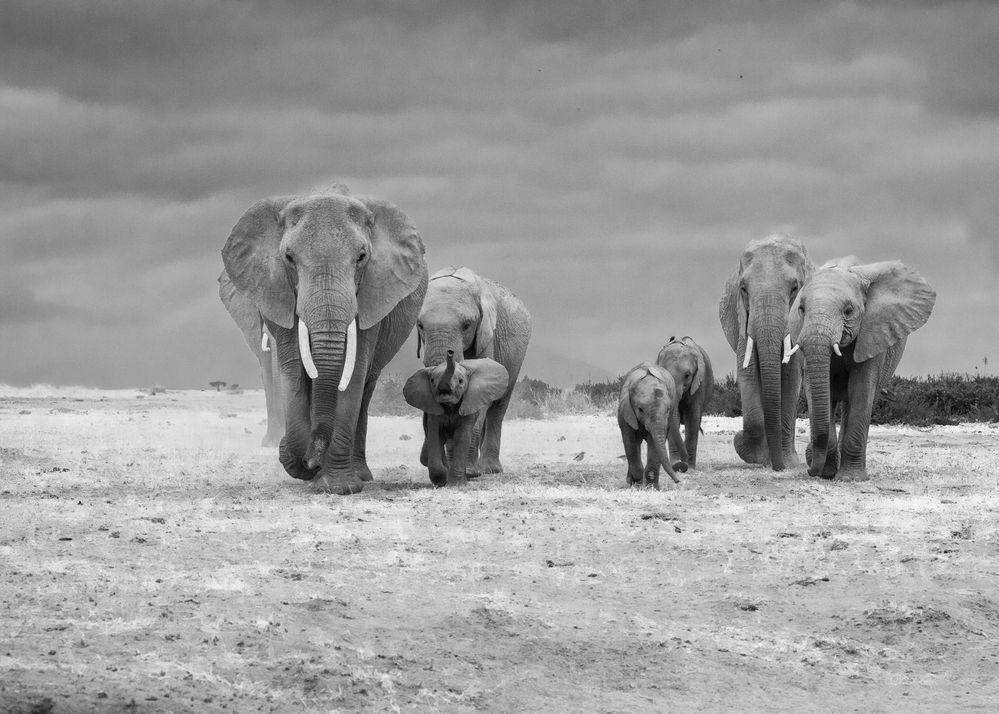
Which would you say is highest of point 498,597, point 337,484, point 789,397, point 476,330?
point 476,330

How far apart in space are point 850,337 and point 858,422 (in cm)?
101

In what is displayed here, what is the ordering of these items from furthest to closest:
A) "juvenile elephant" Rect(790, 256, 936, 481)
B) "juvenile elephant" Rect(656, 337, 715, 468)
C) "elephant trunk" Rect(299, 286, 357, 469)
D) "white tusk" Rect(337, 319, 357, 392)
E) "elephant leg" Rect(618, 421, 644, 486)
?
"juvenile elephant" Rect(656, 337, 715, 468)
"juvenile elephant" Rect(790, 256, 936, 481)
"elephant leg" Rect(618, 421, 644, 486)
"white tusk" Rect(337, 319, 357, 392)
"elephant trunk" Rect(299, 286, 357, 469)

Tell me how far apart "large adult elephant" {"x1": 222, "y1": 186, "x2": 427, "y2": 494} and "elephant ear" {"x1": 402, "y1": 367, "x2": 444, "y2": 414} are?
1.63ft

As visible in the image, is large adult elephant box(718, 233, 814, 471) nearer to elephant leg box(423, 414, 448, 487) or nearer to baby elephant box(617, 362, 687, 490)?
baby elephant box(617, 362, 687, 490)

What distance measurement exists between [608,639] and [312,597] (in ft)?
6.20

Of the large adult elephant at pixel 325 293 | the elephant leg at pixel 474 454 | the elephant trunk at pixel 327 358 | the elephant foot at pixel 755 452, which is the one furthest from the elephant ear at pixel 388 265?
the elephant foot at pixel 755 452

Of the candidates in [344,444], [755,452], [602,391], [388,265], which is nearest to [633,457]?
[344,444]

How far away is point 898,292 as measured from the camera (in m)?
15.8

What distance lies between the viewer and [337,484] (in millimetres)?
13555

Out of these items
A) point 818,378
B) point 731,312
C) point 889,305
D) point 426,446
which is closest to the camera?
point 426,446

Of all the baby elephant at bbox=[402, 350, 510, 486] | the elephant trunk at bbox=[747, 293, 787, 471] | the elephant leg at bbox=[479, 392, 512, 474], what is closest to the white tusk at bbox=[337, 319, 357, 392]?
the baby elephant at bbox=[402, 350, 510, 486]

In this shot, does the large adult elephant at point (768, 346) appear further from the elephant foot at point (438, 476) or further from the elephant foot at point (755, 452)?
the elephant foot at point (438, 476)

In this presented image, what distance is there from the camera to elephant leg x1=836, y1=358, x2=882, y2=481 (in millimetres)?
15594

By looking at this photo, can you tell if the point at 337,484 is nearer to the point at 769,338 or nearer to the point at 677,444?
the point at 677,444
